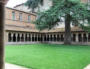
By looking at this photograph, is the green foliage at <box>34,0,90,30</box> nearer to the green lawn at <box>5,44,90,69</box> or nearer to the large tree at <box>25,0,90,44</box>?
the large tree at <box>25,0,90,44</box>

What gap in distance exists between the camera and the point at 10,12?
25.2m

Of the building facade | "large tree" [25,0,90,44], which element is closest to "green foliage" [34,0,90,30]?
"large tree" [25,0,90,44]

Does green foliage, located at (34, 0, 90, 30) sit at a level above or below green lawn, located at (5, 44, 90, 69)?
above

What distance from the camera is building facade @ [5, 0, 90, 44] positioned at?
2344 centimetres

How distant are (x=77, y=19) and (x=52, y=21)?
10.5ft

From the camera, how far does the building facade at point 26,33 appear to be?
23.4 metres

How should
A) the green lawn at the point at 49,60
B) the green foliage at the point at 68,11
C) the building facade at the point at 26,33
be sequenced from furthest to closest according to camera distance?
the building facade at the point at 26,33, the green foliage at the point at 68,11, the green lawn at the point at 49,60

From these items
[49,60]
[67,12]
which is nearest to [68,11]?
[67,12]

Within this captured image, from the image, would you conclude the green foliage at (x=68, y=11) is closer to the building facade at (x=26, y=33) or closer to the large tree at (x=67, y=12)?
the large tree at (x=67, y=12)

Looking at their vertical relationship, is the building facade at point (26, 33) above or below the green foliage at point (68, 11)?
below

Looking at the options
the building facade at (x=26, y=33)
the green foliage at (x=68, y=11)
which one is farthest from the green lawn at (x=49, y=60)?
the building facade at (x=26, y=33)

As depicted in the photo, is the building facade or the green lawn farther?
the building facade

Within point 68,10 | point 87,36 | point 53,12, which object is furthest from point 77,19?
point 87,36

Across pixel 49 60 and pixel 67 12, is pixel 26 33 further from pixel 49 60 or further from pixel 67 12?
pixel 49 60
